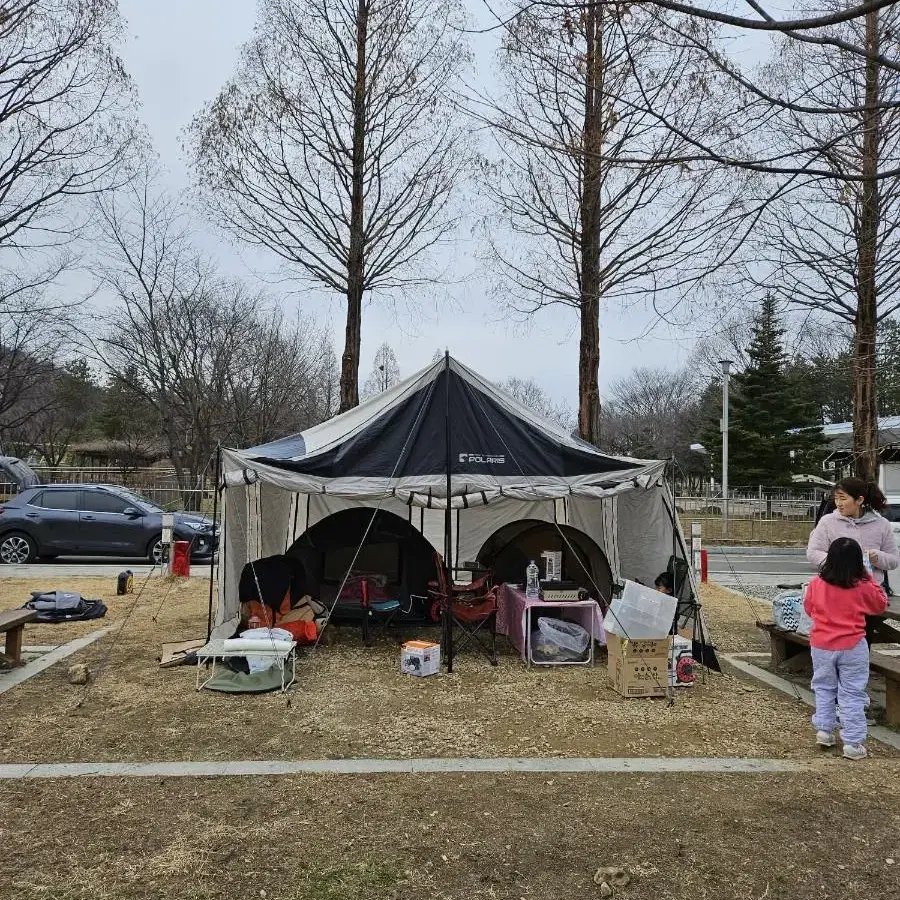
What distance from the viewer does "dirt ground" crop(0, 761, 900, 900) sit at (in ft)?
10.0

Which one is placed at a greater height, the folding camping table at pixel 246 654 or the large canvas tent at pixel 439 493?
the large canvas tent at pixel 439 493

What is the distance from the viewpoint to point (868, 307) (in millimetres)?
10086

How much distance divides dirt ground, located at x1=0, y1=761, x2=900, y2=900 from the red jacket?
756 millimetres

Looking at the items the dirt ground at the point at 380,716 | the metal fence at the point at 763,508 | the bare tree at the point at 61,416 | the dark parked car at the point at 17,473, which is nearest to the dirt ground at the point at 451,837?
the dirt ground at the point at 380,716

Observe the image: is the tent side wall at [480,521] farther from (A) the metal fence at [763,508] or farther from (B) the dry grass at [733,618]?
(A) the metal fence at [763,508]

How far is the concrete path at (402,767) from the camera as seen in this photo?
421cm

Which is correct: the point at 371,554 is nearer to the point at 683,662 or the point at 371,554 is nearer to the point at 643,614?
the point at 643,614

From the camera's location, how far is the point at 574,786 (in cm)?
407

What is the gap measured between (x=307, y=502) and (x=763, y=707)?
4.90m

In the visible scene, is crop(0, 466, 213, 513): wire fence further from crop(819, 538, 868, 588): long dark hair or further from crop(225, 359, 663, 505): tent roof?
crop(819, 538, 868, 588): long dark hair

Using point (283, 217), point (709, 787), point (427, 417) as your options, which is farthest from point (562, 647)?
point (283, 217)

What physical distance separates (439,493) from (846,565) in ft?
10.3

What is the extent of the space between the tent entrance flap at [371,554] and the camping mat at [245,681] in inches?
81.2

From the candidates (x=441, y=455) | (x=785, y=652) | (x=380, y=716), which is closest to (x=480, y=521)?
(x=441, y=455)
